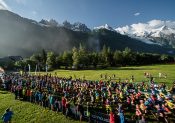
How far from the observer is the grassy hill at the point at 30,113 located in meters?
34.8

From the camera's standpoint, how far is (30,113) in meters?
38.1

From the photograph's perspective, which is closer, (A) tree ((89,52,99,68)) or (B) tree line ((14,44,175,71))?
(B) tree line ((14,44,175,71))

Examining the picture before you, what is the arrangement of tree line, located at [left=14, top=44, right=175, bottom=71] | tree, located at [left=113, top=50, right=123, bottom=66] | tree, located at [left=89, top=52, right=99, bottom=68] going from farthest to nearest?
tree, located at [left=113, top=50, right=123, bottom=66] < tree, located at [left=89, top=52, right=99, bottom=68] < tree line, located at [left=14, top=44, right=175, bottom=71]

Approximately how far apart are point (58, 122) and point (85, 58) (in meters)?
107

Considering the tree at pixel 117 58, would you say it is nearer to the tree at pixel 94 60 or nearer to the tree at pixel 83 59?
the tree at pixel 94 60

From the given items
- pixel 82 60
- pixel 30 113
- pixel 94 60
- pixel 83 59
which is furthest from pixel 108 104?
pixel 94 60

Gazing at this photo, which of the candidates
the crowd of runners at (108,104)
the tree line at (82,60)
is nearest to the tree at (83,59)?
the tree line at (82,60)

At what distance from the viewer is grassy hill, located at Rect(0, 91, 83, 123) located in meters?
34.8

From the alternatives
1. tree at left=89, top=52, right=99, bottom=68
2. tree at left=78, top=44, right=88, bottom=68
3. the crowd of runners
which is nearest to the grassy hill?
the crowd of runners

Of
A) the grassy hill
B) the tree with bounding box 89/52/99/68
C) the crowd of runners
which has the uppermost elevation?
the tree with bounding box 89/52/99/68

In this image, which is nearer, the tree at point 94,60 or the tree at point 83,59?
the tree at point 83,59

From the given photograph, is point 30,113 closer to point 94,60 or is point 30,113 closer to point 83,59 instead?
point 83,59

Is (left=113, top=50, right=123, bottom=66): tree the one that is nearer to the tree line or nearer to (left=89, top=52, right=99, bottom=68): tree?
the tree line

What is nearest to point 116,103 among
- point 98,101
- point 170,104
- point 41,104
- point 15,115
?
point 98,101
